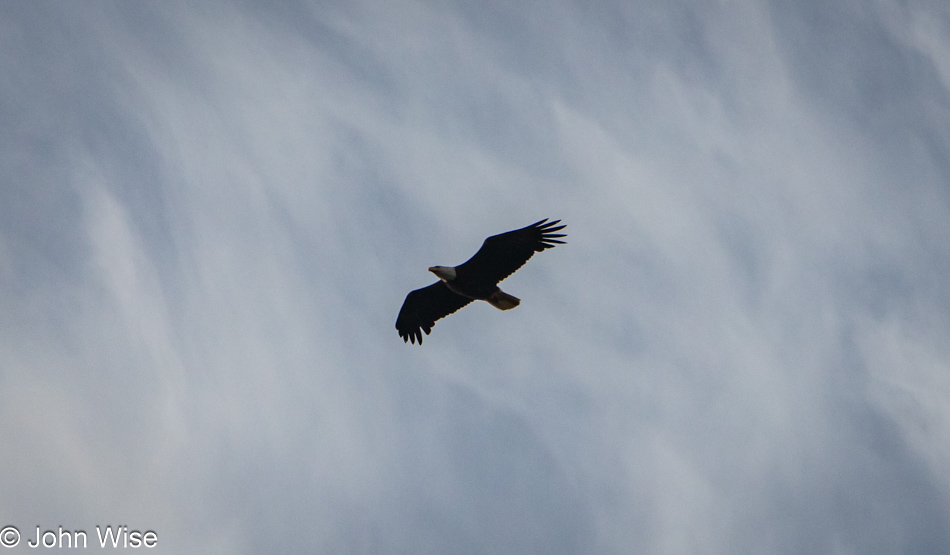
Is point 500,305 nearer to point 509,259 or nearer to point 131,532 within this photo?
point 509,259

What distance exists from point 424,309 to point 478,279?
2459 millimetres

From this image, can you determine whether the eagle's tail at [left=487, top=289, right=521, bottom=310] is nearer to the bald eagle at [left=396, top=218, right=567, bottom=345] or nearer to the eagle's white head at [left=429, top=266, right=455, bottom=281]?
the bald eagle at [left=396, top=218, right=567, bottom=345]

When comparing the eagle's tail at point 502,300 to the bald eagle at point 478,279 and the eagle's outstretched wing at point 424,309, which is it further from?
the eagle's outstretched wing at point 424,309

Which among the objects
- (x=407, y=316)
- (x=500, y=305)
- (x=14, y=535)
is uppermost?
(x=407, y=316)

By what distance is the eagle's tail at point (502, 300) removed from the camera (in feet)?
58.4

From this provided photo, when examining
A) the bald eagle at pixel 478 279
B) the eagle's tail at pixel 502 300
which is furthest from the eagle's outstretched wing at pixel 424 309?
the eagle's tail at pixel 502 300

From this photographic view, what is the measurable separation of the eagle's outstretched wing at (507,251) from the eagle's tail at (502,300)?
1.38 ft

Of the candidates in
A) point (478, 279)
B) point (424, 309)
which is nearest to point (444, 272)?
point (478, 279)

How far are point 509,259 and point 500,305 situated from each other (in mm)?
1365

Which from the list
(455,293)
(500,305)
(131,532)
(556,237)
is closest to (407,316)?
(455,293)

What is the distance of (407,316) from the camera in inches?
765

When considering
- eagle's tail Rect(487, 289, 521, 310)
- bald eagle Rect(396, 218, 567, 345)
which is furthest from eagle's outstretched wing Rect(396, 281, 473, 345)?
eagle's tail Rect(487, 289, 521, 310)

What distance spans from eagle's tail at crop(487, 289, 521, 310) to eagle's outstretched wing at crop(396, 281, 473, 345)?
1.28 m

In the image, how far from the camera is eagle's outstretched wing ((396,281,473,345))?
19.1 meters
